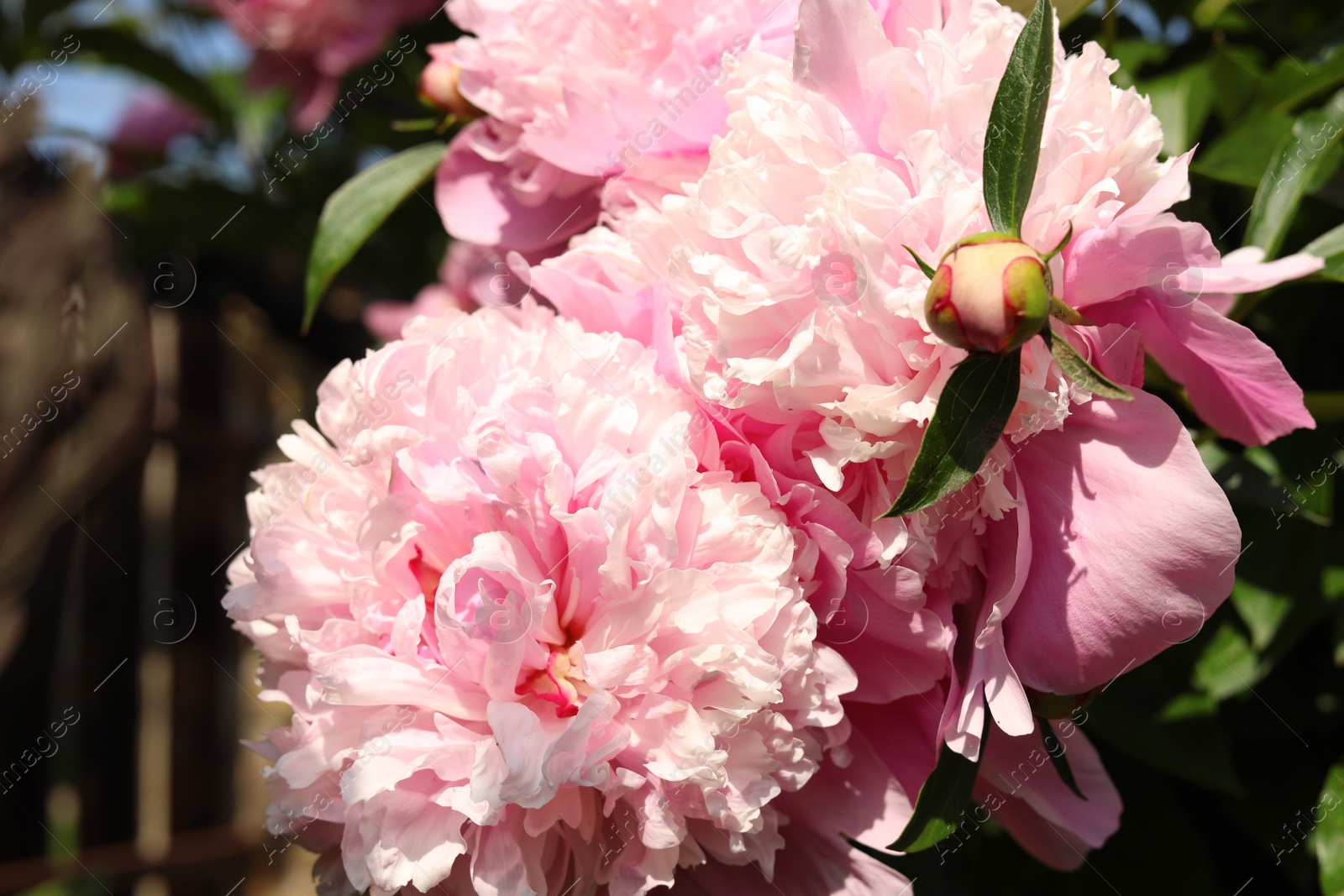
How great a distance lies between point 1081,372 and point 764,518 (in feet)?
0.56

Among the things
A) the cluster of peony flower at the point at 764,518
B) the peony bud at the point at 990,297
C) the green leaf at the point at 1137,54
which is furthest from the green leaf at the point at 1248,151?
the peony bud at the point at 990,297

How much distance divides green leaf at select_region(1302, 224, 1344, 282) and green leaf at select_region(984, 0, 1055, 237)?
34 cm

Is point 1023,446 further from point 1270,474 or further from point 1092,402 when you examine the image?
point 1270,474

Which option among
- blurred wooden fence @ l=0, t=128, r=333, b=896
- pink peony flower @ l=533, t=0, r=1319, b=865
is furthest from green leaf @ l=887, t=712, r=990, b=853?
blurred wooden fence @ l=0, t=128, r=333, b=896

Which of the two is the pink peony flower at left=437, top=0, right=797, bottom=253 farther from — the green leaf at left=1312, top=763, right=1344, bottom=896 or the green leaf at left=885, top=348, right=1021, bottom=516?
the green leaf at left=1312, top=763, right=1344, bottom=896

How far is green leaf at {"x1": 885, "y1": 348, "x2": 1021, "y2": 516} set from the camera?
1.44 feet

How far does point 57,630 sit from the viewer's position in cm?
180

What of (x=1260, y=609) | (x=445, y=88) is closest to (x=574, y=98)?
(x=445, y=88)

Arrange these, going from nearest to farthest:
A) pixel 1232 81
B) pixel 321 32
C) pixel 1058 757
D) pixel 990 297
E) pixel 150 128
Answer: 1. pixel 990 297
2. pixel 1058 757
3. pixel 1232 81
4. pixel 321 32
5. pixel 150 128

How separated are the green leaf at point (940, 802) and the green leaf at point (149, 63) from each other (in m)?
1.72

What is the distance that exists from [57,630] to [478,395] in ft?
5.40

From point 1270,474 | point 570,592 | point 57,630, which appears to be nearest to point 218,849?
point 57,630

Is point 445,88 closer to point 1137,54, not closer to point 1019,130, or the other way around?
point 1019,130

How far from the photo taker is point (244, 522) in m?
2.52
